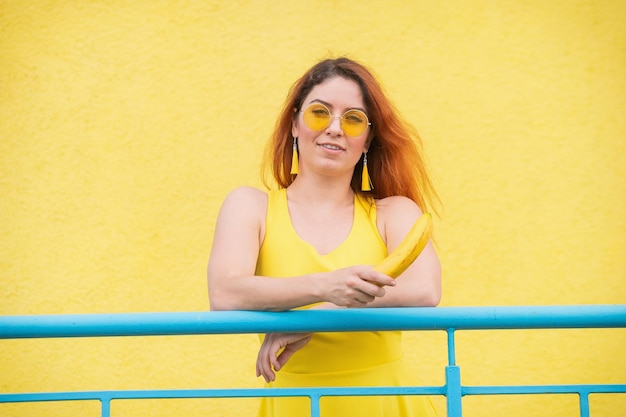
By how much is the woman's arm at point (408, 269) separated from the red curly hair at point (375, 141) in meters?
0.09

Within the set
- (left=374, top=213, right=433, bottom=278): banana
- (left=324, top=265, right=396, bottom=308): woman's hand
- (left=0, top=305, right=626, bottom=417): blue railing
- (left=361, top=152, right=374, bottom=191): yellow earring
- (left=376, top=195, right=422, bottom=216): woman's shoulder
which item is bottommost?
(left=0, top=305, right=626, bottom=417): blue railing

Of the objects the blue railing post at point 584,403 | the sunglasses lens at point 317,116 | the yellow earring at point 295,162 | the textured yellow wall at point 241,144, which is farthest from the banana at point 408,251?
the textured yellow wall at point 241,144

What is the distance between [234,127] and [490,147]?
108cm

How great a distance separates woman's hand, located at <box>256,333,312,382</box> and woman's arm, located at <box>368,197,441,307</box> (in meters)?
0.16

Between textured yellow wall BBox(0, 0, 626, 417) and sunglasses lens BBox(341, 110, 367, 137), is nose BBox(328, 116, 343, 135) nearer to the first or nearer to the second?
sunglasses lens BBox(341, 110, 367, 137)

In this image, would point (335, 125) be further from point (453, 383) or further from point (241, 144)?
point (241, 144)

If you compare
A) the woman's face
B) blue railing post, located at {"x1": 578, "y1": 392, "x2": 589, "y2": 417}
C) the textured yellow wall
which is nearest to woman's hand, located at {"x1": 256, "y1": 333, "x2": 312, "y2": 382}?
the woman's face

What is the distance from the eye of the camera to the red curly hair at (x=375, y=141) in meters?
2.01

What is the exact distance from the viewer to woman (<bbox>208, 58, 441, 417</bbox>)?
1.79 meters

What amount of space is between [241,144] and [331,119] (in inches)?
64.7

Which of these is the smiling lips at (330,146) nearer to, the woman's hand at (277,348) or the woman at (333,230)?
the woman at (333,230)

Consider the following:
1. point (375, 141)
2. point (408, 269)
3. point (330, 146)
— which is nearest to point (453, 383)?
point (408, 269)

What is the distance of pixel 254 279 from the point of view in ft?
5.47

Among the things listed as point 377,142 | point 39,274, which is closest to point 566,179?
point 377,142
